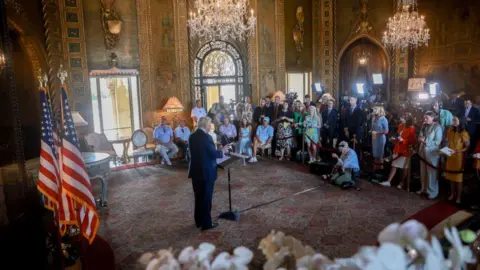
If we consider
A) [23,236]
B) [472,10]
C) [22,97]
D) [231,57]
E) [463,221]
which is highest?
[472,10]

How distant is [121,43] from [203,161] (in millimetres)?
7737

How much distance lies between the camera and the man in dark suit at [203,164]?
21.2 feet

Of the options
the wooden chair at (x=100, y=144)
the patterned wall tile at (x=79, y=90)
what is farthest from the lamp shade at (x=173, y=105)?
the patterned wall tile at (x=79, y=90)

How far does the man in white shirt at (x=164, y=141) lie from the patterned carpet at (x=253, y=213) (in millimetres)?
1418

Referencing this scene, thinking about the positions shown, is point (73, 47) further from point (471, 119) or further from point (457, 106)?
point (457, 106)

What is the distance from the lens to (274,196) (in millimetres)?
8484

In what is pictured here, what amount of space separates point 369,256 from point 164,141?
11.0 m

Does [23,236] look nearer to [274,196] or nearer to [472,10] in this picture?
[274,196]

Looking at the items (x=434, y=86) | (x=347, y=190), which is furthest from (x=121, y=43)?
(x=434, y=86)

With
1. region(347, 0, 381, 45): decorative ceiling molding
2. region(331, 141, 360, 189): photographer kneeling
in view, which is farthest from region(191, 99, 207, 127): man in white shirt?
region(347, 0, 381, 45): decorative ceiling molding

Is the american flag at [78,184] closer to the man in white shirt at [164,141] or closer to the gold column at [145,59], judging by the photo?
the man in white shirt at [164,141]

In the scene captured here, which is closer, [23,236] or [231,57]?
[23,236]

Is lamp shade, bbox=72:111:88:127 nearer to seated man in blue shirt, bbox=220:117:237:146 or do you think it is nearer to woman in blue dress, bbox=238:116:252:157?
seated man in blue shirt, bbox=220:117:237:146

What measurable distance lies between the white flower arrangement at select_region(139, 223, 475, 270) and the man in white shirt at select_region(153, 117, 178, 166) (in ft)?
34.4
